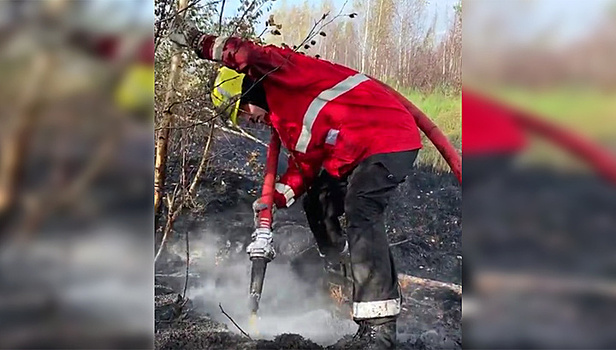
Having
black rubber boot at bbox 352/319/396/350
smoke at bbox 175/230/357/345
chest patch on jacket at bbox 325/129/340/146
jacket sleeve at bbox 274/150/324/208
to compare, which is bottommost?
black rubber boot at bbox 352/319/396/350

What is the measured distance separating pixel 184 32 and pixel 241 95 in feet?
0.91

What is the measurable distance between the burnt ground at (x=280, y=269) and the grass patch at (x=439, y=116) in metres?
0.04

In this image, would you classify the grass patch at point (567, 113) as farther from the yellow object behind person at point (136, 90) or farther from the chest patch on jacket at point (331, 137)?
the yellow object behind person at point (136, 90)

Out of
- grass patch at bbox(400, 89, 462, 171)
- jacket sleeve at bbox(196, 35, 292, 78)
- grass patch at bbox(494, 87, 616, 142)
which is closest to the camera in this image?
grass patch at bbox(494, 87, 616, 142)

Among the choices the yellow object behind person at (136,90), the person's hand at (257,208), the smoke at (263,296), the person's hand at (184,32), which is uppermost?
the person's hand at (184,32)

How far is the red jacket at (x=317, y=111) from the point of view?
2096 mm

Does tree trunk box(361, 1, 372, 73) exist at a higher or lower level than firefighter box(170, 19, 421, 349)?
higher

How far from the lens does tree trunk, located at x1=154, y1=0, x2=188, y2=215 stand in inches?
88.3

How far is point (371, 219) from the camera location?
82.8 inches

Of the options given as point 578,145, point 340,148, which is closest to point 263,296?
point 340,148

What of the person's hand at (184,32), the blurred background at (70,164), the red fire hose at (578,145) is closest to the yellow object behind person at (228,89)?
the person's hand at (184,32)

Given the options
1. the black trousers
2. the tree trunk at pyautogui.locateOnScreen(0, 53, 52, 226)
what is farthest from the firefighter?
the tree trunk at pyautogui.locateOnScreen(0, 53, 52, 226)

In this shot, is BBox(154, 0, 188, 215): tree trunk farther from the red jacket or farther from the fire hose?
the fire hose

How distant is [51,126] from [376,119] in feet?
3.13
